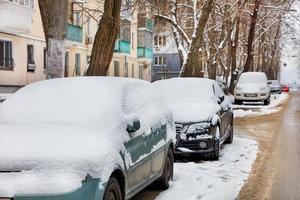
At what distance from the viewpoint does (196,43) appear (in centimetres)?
2445

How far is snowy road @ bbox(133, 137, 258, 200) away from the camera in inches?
302

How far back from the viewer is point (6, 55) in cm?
2788

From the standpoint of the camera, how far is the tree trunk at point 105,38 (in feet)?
42.3

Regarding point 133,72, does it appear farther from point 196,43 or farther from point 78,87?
point 78,87

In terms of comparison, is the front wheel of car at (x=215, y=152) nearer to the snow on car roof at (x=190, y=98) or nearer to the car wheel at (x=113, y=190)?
the snow on car roof at (x=190, y=98)

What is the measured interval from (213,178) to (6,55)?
21.0 meters

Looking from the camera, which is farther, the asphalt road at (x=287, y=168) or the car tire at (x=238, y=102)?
the car tire at (x=238, y=102)

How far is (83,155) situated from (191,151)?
535cm

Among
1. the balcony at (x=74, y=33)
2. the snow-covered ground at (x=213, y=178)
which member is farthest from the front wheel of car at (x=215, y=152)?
the balcony at (x=74, y=33)

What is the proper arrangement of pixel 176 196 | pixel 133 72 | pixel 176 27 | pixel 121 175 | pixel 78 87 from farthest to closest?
1. pixel 133 72
2. pixel 176 27
3. pixel 176 196
4. pixel 78 87
5. pixel 121 175

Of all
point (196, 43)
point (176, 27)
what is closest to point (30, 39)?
point (176, 27)

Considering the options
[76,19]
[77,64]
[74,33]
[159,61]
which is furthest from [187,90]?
[159,61]

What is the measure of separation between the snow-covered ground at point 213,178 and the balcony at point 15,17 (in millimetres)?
17060

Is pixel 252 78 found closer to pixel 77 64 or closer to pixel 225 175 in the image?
pixel 77 64
